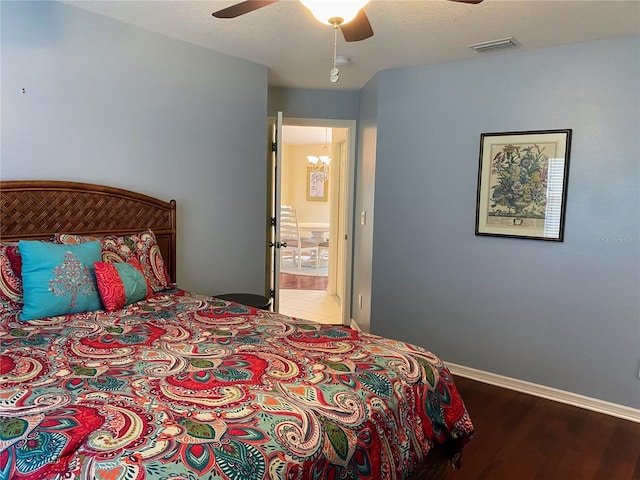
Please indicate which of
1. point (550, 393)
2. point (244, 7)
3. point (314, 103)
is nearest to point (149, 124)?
point (244, 7)

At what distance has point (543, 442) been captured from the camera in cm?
256

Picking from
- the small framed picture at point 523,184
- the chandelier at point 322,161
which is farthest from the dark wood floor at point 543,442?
the chandelier at point 322,161

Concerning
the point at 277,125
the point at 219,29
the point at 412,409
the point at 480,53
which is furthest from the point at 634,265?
the point at 219,29

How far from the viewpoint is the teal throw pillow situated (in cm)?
202

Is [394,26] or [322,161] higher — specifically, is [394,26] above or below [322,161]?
above

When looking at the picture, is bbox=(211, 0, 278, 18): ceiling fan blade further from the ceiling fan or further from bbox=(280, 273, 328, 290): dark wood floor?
bbox=(280, 273, 328, 290): dark wood floor

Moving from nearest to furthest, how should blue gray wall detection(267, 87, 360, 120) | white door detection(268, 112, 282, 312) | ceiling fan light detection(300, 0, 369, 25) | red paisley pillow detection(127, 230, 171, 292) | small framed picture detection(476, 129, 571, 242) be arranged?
ceiling fan light detection(300, 0, 369, 25), red paisley pillow detection(127, 230, 171, 292), small framed picture detection(476, 129, 571, 242), white door detection(268, 112, 282, 312), blue gray wall detection(267, 87, 360, 120)

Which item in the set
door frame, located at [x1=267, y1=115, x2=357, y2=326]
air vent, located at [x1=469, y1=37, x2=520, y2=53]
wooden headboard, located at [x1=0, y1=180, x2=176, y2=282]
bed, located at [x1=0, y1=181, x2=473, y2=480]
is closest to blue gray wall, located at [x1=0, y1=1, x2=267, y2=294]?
wooden headboard, located at [x1=0, y1=180, x2=176, y2=282]

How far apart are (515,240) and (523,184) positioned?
401mm

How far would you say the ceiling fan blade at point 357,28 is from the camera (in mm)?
1823

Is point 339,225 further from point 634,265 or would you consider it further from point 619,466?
point 619,466

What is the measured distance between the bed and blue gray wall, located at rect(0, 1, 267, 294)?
0.94ft

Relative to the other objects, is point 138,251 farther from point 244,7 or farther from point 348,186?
point 348,186

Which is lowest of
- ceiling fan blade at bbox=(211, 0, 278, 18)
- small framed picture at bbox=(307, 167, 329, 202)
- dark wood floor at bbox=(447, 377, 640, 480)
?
dark wood floor at bbox=(447, 377, 640, 480)
